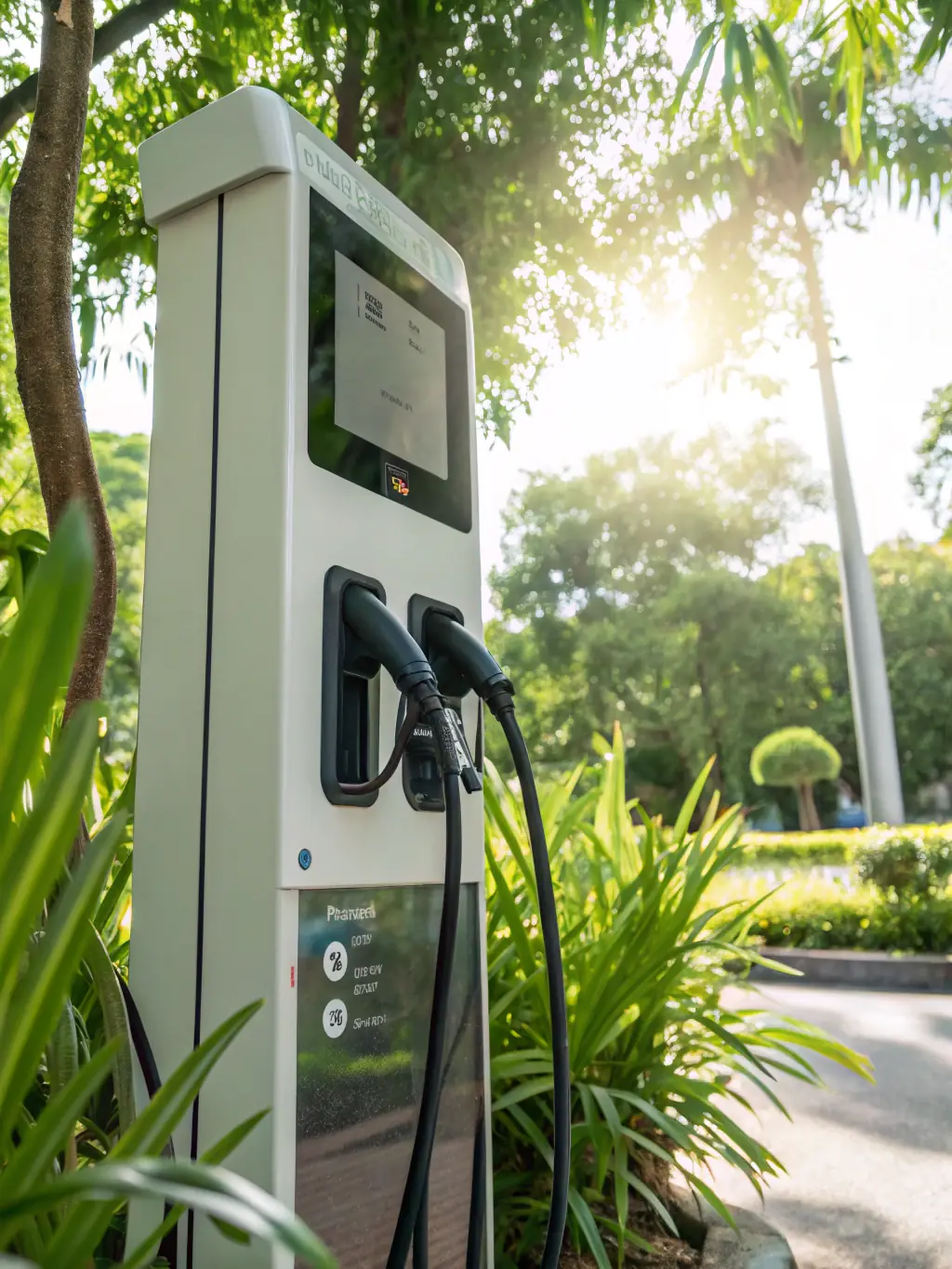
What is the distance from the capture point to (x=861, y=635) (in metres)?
10.3

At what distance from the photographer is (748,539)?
24.4 m

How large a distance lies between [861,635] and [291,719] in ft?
33.0

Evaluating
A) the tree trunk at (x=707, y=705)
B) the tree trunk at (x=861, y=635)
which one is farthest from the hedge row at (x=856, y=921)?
the tree trunk at (x=707, y=705)

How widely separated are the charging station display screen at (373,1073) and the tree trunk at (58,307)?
60 centimetres

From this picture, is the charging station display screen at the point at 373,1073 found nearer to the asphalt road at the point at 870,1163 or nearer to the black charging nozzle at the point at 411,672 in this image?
the black charging nozzle at the point at 411,672

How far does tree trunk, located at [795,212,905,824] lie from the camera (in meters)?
9.99

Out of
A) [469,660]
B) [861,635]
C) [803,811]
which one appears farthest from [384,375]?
[803,811]

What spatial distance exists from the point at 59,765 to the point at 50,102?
52.0 inches

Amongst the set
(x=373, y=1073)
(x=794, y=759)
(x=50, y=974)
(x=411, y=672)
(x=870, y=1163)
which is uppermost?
(x=794, y=759)

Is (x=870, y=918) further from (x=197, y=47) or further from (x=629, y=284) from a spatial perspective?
(x=197, y=47)

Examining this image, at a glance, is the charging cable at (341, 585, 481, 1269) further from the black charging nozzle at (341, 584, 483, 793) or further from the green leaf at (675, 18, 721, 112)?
the green leaf at (675, 18, 721, 112)

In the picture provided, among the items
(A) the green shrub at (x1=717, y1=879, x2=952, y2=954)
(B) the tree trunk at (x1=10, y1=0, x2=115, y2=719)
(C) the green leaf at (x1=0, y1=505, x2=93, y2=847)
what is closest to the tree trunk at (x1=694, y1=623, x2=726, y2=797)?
(A) the green shrub at (x1=717, y1=879, x2=952, y2=954)

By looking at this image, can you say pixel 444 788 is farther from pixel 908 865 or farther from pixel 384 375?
pixel 908 865

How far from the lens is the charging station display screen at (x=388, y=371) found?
131cm
